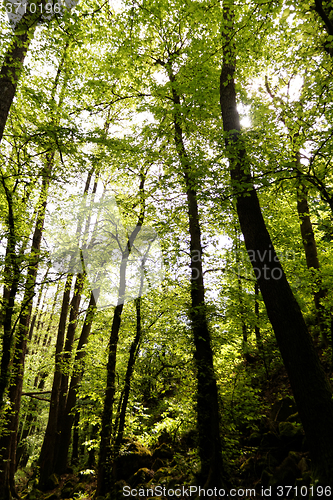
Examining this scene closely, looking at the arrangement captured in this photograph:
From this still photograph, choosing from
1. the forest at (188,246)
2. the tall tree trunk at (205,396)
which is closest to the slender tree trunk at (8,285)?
the forest at (188,246)

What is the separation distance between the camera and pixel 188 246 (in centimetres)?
813

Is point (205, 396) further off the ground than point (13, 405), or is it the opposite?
point (205, 396)

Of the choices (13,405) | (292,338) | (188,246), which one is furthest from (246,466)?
(13,405)

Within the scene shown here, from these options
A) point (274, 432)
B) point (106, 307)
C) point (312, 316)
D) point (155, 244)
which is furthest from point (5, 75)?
point (312, 316)

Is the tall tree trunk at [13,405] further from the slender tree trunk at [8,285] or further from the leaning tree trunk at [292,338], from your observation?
the leaning tree trunk at [292,338]

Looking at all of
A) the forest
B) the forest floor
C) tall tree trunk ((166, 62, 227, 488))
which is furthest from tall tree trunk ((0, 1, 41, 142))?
the forest floor

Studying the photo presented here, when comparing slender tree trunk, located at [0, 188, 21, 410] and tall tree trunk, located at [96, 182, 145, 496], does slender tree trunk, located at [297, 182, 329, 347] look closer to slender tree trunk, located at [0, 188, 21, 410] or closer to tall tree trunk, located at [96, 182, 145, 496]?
tall tree trunk, located at [96, 182, 145, 496]

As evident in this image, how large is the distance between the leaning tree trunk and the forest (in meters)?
0.03

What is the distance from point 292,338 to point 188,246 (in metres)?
4.44

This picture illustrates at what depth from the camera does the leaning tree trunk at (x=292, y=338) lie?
142 inches

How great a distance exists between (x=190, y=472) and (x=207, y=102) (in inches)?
355

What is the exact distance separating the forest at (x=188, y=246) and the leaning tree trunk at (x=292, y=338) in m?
0.03

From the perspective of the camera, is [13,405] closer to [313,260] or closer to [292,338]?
[292,338]

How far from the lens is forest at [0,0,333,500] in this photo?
4.75 m
